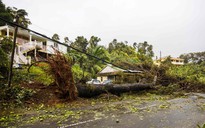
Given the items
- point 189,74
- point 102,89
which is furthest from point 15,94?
point 189,74

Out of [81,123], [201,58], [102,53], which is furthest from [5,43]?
[201,58]

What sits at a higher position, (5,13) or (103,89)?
(5,13)

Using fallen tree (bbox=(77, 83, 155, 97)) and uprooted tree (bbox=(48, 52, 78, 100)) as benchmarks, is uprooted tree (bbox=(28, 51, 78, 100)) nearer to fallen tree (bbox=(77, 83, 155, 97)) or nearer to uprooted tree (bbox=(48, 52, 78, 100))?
uprooted tree (bbox=(48, 52, 78, 100))

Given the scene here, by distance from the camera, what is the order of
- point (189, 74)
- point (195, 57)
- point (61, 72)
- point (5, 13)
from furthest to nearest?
1. point (195, 57)
2. point (5, 13)
3. point (189, 74)
4. point (61, 72)

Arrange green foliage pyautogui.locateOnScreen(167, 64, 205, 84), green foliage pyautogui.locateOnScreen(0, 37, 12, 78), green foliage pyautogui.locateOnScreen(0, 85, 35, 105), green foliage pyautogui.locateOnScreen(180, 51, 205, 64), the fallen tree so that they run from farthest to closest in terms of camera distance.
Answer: green foliage pyautogui.locateOnScreen(180, 51, 205, 64), green foliage pyautogui.locateOnScreen(167, 64, 205, 84), the fallen tree, green foliage pyautogui.locateOnScreen(0, 37, 12, 78), green foliage pyautogui.locateOnScreen(0, 85, 35, 105)

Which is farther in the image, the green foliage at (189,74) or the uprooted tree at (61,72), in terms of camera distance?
the green foliage at (189,74)

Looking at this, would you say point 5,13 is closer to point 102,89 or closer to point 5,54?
point 5,54

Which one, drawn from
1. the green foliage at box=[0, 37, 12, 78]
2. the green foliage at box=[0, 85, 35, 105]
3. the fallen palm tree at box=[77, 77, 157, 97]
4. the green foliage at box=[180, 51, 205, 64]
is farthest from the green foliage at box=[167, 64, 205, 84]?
the green foliage at box=[180, 51, 205, 64]

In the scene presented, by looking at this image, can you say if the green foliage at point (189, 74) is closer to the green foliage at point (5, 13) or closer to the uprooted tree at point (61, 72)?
the uprooted tree at point (61, 72)

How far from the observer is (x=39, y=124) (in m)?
5.02

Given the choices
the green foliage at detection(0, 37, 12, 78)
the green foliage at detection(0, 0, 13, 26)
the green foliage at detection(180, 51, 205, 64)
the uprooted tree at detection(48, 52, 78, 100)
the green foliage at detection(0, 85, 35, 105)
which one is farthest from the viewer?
the green foliage at detection(180, 51, 205, 64)

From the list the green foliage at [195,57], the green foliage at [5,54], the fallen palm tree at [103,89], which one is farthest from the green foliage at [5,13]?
the green foliage at [195,57]

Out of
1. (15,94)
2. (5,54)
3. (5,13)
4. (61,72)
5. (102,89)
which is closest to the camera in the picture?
(15,94)

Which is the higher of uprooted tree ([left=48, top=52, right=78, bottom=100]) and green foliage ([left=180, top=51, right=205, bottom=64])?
green foliage ([left=180, top=51, right=205, bottom=64])
